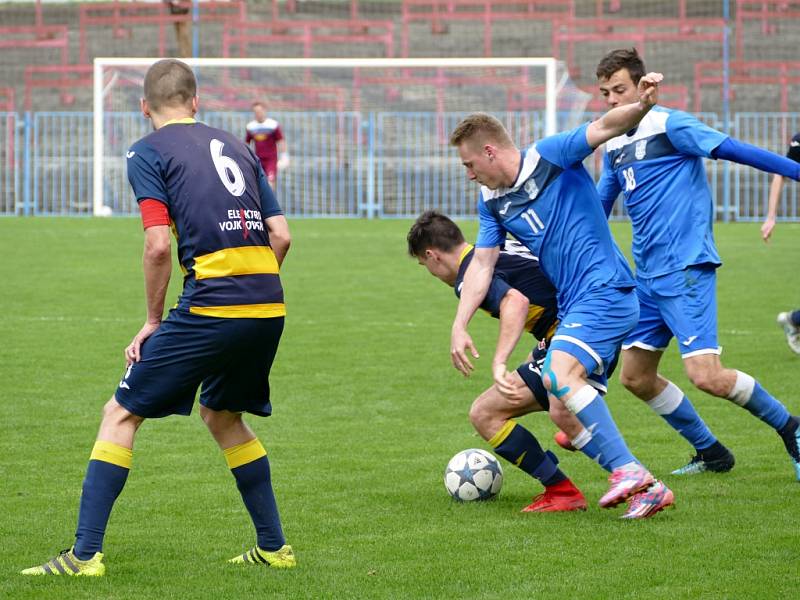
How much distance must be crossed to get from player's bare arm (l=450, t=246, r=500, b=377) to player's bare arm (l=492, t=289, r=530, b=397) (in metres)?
0.11

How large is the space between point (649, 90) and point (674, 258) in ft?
5.25

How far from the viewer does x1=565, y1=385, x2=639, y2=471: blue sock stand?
5.74m

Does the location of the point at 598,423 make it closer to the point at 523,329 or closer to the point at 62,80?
the point at 523,329

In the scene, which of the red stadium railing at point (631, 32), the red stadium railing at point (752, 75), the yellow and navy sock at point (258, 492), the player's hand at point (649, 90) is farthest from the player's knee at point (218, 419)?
the red stadium railing at point (631, 32)

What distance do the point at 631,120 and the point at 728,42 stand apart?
28109 mm

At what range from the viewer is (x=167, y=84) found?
493 cm

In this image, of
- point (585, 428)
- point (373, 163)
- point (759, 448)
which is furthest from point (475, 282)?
point (373, 163)

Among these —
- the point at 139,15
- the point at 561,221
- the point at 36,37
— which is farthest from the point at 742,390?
the point at 36,37

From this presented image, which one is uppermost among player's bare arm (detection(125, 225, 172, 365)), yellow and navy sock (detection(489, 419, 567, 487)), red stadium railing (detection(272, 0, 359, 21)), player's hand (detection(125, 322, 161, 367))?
red stadium railing (detection(272, 0, 359, 21))

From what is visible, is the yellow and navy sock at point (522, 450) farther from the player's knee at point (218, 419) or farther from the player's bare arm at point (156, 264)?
the player's bare arm at point (156, 264)

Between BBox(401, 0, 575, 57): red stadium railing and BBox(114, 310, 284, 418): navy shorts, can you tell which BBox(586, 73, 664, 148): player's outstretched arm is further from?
BBox(401, 0, 575, 57): red stadium railing

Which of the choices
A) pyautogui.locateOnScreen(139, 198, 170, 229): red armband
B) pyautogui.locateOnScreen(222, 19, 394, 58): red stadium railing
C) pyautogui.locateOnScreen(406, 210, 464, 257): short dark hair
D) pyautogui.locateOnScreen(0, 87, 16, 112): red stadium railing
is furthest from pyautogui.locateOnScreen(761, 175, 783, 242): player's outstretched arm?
pyautogui.locateOnScreen(0, 87, 16, 112): red stadium railing

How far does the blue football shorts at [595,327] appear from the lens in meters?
5.82

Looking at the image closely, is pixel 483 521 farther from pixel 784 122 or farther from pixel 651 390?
pixel 784 122
